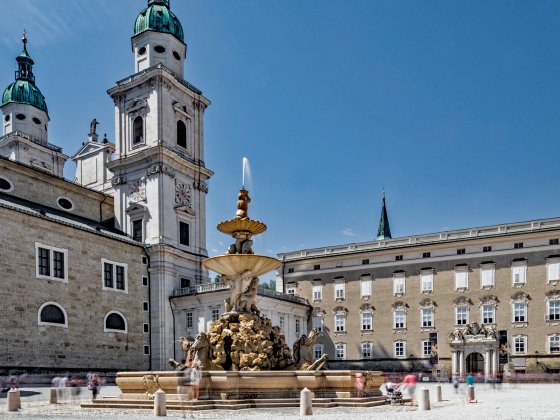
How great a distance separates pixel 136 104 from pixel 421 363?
30.3 metres

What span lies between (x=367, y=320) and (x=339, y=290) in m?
3.38

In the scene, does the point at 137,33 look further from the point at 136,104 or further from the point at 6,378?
the point at 6,378

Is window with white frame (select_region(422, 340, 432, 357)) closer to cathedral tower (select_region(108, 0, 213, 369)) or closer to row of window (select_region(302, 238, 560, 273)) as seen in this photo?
Result: row of window (select_region(302, 238, 560, 273))

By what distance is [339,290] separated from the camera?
52.6 m

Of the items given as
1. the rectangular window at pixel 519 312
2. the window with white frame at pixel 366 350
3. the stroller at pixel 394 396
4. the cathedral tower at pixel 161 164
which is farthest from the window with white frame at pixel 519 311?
the stroller at pixel 394 396

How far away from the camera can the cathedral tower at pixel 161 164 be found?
46.6 meters

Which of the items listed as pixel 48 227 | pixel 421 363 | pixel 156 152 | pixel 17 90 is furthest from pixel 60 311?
pixel 17 90

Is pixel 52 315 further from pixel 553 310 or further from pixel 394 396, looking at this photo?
pixel 553 310

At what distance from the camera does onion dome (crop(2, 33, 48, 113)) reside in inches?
2388

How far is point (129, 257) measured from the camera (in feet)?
148

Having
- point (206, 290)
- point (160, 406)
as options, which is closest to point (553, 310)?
point (206, 290)

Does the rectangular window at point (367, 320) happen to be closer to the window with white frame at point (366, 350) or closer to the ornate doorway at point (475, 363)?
the window with white frame at point (366, 350)

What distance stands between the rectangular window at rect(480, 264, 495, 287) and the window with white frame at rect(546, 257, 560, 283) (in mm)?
3819

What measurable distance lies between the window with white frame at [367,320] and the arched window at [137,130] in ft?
75.5
